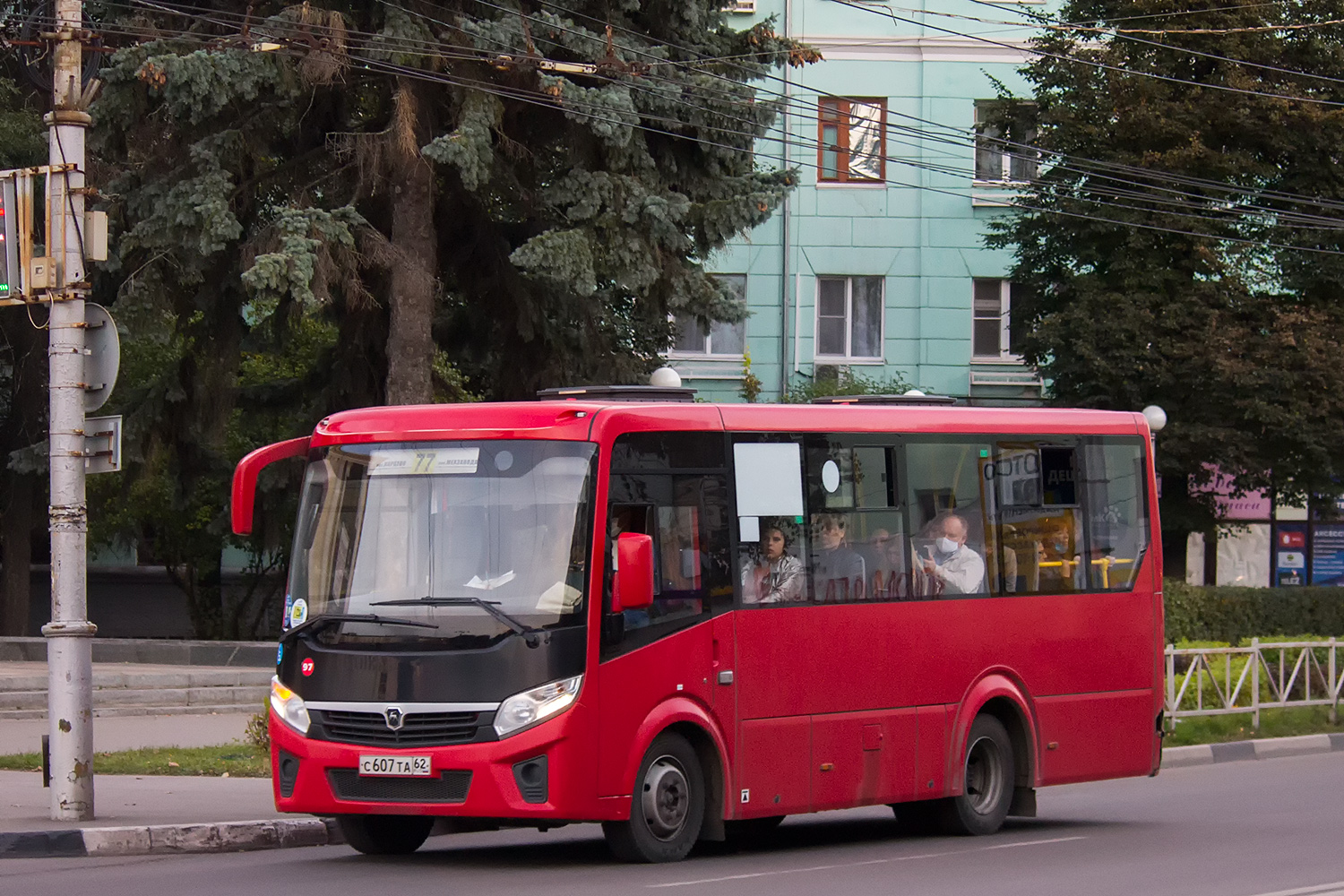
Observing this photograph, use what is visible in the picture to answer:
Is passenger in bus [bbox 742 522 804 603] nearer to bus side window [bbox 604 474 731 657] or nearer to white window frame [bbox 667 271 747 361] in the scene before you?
bus side window [bbox 604 474 731 657]

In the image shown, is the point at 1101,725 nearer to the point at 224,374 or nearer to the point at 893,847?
the point at 893,847

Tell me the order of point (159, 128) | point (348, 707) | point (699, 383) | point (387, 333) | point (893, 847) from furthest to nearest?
point (699, 383), point (387, 333), point (159, 128), point (893, 847), point (348, 707)

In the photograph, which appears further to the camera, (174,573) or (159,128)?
(174,573)

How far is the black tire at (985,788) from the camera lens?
13.5 meters

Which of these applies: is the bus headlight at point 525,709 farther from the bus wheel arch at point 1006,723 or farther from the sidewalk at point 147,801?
the bus wheel arch at point 1006,723

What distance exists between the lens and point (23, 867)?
11.0 meters

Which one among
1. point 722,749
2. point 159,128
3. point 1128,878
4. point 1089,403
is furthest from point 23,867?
point 1089,403

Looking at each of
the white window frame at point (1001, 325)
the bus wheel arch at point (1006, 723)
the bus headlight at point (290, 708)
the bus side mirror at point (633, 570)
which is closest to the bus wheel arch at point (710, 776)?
the bus side mirror at point (633, 570)

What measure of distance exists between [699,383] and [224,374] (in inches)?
634

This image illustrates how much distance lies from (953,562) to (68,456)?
5820 mm

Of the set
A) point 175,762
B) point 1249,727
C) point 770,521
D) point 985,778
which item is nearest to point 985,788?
point 985,778

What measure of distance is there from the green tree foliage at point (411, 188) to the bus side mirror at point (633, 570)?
34.7ft

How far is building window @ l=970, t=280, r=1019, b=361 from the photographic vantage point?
130ft

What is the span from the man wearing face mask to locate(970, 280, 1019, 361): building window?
26.8 meters
